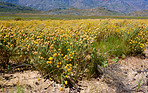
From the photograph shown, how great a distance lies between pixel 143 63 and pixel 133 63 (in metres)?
0.26

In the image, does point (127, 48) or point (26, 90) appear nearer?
point (26, 90)

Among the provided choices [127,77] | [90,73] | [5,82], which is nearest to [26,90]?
[5,82]

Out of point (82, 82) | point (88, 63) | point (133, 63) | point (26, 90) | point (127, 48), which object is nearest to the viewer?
point (26, 90)

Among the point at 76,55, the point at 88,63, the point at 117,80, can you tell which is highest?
the point at 76,55

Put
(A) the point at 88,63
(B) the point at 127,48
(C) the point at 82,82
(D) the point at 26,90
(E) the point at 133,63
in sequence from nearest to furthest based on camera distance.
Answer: (D) the point at 26,90
(C) the point at 82,82
(A) the point at 88,63
(E) the point at 133,63
(B) the point at 127,48

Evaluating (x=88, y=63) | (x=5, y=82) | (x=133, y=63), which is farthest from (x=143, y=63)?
(x=5, y=82)

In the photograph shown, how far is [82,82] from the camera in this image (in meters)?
Answer: 2.10

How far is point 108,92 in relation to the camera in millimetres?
1869

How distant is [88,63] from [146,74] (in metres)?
1.15

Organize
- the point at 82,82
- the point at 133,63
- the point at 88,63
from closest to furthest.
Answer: the point at 82,82
the point at 88,63
the point at 133,63

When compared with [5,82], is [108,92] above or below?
below

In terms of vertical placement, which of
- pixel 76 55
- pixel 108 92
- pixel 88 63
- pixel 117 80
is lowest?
pixel 108 92

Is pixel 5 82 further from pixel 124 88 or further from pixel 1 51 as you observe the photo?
pixel 124 88

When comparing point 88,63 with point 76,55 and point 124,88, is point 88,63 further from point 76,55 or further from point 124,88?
point 124,88
